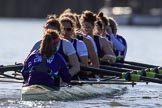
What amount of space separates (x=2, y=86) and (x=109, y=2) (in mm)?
64117

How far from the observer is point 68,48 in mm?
14109

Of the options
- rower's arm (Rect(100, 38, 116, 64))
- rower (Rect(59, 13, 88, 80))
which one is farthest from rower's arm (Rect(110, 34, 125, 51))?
rower (Rect(59, 13, 88, 80))

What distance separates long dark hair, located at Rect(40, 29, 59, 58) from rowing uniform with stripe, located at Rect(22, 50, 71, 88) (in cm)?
11

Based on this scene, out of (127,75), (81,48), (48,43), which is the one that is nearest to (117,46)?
(81,48)

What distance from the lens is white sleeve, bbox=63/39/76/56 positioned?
14.1 meters

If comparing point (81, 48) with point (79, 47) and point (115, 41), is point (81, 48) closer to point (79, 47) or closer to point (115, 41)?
point (79, 47)

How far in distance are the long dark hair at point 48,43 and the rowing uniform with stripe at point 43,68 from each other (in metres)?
0.11

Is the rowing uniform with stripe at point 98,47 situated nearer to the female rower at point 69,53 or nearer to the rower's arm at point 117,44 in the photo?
the rower's arm at point 117,44

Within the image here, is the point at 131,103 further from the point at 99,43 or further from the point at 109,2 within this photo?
the point at 109,2

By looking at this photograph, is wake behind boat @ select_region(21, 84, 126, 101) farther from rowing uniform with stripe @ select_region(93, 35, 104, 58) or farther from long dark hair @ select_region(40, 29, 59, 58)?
rowing uniform with stripe @ select_region(93, 35, 104, 58)

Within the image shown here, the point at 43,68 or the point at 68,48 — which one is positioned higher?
the point at 68,48

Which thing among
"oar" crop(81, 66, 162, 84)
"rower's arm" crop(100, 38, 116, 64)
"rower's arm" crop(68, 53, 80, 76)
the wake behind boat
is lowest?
the wake behind boat

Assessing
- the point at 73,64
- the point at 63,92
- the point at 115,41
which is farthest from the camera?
the point at 115,41

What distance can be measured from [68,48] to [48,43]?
1.11m
